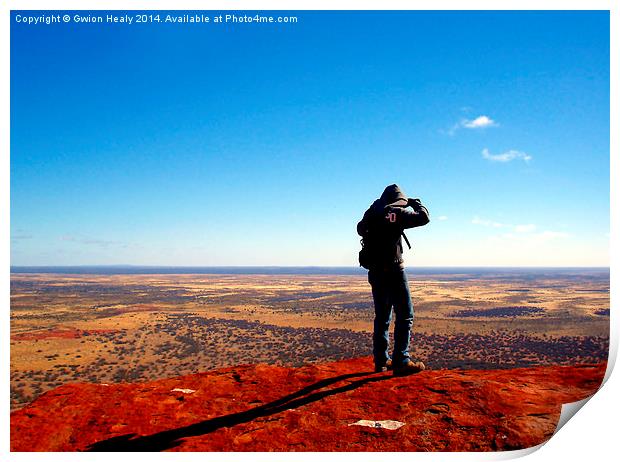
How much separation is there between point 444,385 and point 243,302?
78.5 metres

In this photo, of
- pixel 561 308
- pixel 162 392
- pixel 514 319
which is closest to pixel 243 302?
pixel 514 319

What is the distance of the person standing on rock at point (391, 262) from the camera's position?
5.02 metres

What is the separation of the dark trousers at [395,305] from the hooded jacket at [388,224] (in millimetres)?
147

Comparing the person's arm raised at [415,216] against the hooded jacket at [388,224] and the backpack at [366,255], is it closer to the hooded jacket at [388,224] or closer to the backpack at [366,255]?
the hooded jacket at [388,224]

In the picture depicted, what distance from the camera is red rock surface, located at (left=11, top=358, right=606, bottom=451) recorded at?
3.70 m

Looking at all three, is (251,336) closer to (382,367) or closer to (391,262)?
(382,367)

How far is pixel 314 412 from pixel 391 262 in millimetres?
2132

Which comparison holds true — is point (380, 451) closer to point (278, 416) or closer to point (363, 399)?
point (363, 399)

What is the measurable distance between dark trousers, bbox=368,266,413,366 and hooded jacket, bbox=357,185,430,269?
15 cm

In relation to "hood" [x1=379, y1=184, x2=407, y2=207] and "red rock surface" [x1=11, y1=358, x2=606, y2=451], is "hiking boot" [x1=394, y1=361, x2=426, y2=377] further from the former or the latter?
"hood" [x1=379, y1=184, x2=407, y2=207]

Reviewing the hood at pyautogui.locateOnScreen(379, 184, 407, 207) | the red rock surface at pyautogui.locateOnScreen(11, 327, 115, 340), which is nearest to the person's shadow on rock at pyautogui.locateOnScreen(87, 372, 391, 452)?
the hood at pyautogui.locateOnScreen(379, 184, 407, 207)

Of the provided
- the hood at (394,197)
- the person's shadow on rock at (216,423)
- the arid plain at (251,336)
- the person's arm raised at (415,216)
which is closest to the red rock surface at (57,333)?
the arid plain at (251,336)

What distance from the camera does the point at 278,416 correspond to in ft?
13.8

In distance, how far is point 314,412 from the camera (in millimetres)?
4207
